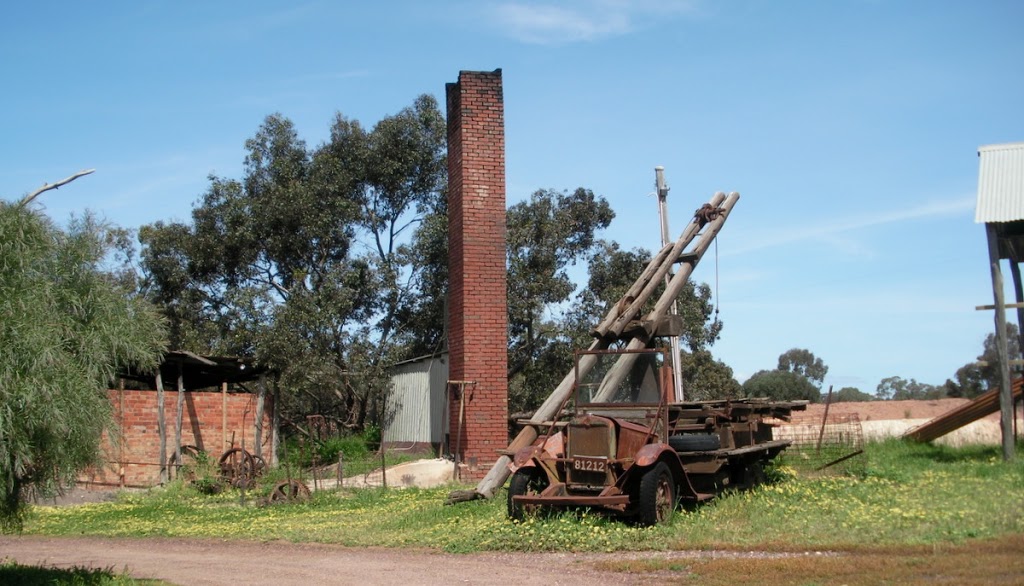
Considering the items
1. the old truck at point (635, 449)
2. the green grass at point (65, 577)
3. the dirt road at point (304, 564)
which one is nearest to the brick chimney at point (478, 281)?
the old truck at point (635, 449)

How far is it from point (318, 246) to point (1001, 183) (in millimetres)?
16920

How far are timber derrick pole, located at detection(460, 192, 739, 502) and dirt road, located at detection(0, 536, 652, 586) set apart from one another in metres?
3.23

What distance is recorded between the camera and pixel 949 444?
64.3 feet

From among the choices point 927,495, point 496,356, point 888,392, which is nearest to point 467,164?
point 496,356

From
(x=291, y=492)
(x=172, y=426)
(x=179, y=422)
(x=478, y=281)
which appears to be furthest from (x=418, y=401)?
(x=291, y=492)

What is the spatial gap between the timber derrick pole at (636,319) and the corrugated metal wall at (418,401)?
4910 mm

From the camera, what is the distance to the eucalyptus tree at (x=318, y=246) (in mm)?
24312

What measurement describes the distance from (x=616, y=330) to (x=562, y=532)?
4.80 m

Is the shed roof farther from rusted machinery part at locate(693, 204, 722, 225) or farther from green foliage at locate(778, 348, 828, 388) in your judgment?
green foliage at locate(778, 348, 828, 388)

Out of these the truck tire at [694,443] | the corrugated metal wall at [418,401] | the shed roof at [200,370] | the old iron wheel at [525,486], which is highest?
the shed roof at [200,370]

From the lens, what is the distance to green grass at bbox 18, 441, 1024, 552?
988cm

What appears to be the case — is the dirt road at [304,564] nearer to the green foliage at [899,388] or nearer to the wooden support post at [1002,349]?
the wooden support post at [1002,349]

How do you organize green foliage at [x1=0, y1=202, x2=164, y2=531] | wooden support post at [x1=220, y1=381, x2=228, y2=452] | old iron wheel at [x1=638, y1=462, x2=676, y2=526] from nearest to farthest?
green foliage at [x1=0, y1=202, x2=164, y2=531], old iron wheel at [x1=638, y1=462, x2=676, y2=526], wooden support post at [x1=220, y1=381, x2=228, y2=452]

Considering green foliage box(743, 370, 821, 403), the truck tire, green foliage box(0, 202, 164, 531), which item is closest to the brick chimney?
the truck tire
